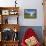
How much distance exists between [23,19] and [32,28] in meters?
0.44

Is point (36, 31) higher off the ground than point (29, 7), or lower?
lower

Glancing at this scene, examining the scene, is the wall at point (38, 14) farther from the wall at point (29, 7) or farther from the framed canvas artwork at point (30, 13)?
the framed canvas artwork at point (30, 13)

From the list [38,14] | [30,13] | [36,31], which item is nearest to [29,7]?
[30,13]

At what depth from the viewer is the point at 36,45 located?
16.2 ft

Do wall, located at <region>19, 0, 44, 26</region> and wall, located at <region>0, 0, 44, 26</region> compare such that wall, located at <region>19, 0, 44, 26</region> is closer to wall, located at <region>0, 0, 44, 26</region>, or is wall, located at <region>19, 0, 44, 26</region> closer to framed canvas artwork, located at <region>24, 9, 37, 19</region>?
wall, located at <region>0, 0, 44, 26</region>

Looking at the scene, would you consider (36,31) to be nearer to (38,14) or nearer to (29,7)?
(38,14)

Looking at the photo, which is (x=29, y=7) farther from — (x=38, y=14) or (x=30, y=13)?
(x=38, y=14)

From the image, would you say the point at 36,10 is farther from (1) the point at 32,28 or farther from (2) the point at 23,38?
(2) the point at 23,38

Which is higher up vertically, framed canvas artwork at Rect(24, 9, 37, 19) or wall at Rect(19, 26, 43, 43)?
framed canvas artwork at Rect(24, 9, 37, 19)

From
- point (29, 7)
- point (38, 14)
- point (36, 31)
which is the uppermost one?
point (29, 7)

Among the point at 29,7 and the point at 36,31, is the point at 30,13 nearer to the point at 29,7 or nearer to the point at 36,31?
the point at 29,7

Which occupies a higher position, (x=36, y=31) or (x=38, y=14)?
(x=38, y=14)

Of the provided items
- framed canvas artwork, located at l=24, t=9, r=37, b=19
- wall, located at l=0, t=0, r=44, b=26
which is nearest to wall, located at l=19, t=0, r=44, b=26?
wall, located at l=0, t=0, r=44, b=26

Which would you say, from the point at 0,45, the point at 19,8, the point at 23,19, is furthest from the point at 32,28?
the point at 0,45
